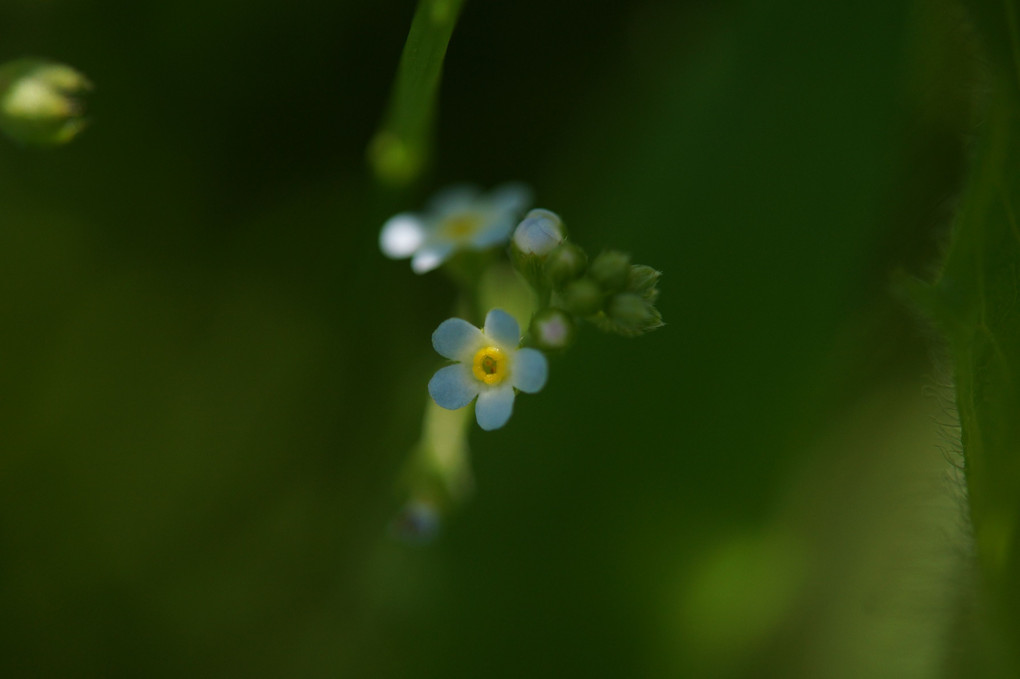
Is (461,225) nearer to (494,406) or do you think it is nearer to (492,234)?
(492,234)

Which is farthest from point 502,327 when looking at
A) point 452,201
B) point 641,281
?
point 452,201

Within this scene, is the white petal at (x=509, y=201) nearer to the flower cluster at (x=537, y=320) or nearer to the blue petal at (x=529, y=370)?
the flower cluster at (x=537, y=320)

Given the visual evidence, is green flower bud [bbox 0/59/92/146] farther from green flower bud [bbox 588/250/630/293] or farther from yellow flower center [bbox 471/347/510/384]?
green flower bud [bbox 588/250/630/293]

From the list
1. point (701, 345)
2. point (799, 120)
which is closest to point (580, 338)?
point (701, 345)

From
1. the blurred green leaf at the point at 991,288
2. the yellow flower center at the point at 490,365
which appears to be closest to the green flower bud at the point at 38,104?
the yellow flower center at the point at 490,365

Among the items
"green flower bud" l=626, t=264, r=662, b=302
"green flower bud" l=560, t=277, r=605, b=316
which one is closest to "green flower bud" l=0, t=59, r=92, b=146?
"green flower bud" l=560, t=277, r=605, b=316
